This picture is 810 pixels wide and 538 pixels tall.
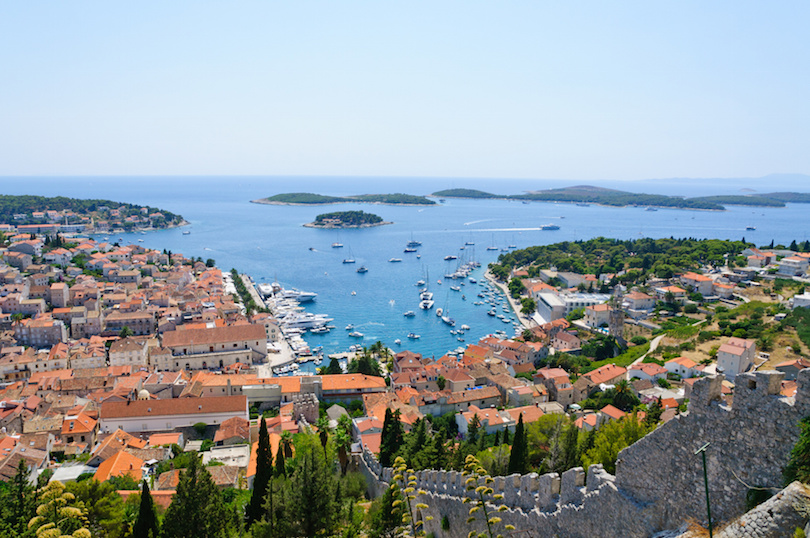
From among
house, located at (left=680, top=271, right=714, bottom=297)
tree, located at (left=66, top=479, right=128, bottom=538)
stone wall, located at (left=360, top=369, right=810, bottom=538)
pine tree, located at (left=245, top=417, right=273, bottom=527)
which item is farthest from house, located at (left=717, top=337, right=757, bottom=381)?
tree, located at (left=66, top=479, right=128, bottom=538)

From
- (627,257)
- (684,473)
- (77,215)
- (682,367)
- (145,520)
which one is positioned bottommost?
(682,367)

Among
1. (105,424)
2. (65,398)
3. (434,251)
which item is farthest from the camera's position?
(434,251)

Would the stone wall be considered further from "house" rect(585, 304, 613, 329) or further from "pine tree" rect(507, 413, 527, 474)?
"house" rect(585, 304, 613, 329)

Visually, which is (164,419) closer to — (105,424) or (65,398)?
(105,424)

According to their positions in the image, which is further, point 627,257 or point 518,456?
point 627,257

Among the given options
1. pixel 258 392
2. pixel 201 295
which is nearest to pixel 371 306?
pixel 201 295

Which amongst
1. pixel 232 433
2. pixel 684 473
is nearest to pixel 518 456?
pixel 684 473

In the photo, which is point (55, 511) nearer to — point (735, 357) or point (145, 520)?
point (145, 520)
